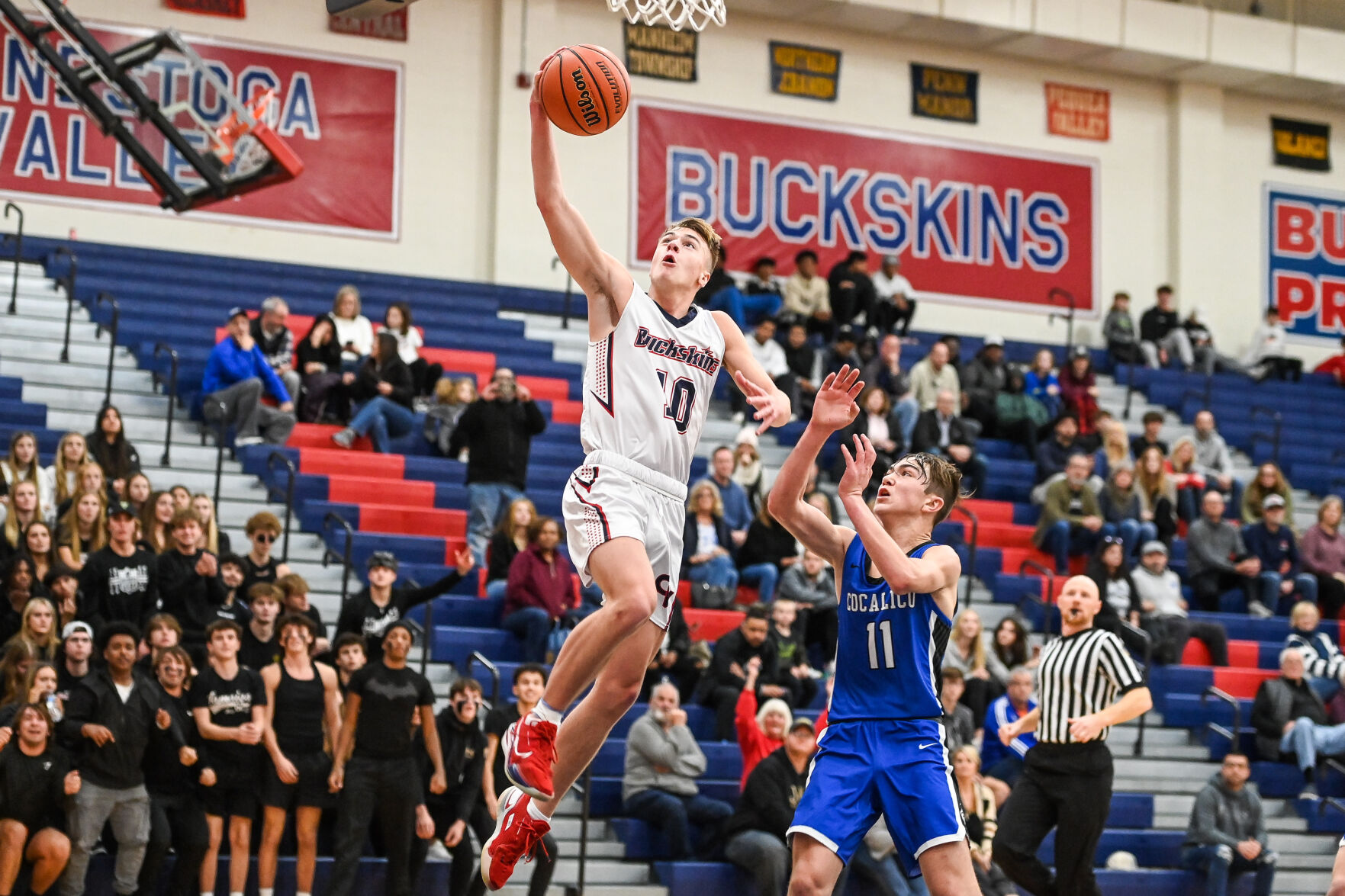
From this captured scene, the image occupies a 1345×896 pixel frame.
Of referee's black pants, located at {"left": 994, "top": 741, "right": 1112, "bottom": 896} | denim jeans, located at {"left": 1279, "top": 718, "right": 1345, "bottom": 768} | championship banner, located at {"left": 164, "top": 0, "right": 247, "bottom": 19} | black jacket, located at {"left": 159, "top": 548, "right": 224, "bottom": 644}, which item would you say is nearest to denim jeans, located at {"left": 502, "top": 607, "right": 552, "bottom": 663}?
black jacket, located at {"left": 159, "top": 548, "right": 224, "bottom": 644}

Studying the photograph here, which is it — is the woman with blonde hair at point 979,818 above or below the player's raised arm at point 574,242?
below

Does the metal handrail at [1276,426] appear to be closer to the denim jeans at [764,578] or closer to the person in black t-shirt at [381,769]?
the denim jeans at [764,578]

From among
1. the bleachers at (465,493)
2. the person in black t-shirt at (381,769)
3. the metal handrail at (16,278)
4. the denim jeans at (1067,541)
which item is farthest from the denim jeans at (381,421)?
the denim jeans at (1067,541)

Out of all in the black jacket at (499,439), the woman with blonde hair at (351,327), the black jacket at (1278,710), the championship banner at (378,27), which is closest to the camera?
the black jacket at (499,439)

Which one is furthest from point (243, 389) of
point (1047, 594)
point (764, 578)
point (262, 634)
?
point (1047, 594)

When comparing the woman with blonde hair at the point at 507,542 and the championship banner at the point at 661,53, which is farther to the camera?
the championship banner at the point at 661,53

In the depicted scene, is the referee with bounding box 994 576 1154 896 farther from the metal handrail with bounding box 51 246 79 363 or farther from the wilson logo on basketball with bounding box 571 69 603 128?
the metal handrail with bounding box 51 246 79 363

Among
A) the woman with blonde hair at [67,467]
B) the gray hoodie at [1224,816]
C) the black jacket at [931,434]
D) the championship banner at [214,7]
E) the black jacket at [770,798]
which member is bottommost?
the gray hoodie at [1224,816]

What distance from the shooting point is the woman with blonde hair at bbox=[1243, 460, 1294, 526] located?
1802 centimetres

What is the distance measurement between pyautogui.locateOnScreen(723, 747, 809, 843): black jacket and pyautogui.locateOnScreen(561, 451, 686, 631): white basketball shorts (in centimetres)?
546

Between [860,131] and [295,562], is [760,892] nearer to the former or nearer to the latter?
[295,562]

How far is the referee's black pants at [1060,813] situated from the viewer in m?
9.60

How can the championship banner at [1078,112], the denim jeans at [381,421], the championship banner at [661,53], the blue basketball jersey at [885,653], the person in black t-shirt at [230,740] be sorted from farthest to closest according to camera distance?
the championship banner at [1078,112], the championship banner at [661,53], the denim jeans at [381,421], the person in black t-shirt at [230,740], the blue basketball jersey at [885,653]

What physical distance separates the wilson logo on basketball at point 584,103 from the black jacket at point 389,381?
376 inches
